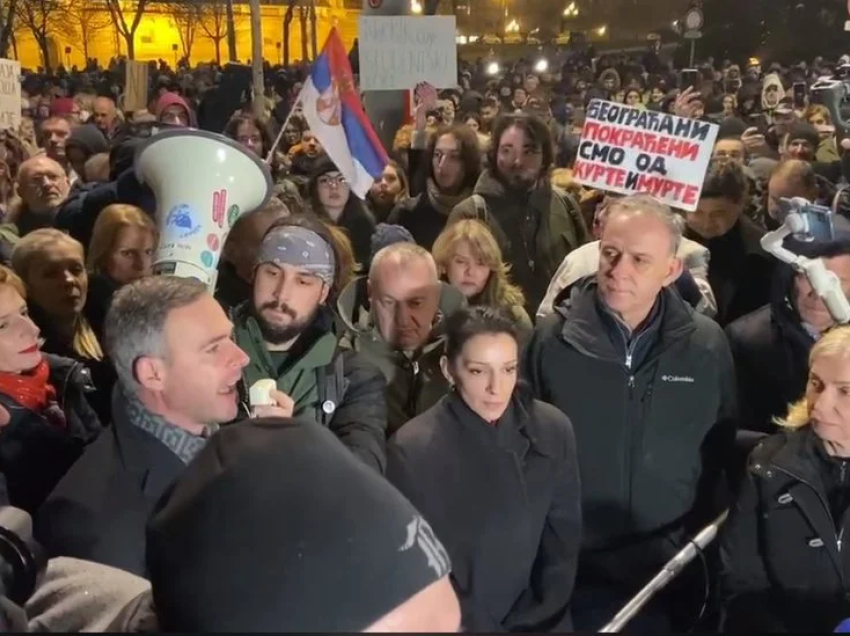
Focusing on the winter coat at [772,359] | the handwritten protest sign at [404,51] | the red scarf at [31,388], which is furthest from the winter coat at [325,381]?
the handwritten protest sign at [404,51]

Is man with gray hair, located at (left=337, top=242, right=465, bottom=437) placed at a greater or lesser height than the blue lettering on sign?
lesser

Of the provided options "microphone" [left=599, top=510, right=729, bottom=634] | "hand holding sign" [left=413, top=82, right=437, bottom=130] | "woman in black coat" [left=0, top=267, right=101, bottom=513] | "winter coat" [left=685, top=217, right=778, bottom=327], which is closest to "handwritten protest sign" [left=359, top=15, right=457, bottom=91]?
"hand holding sign" [left=413, top=82, right=437, bottom=130]

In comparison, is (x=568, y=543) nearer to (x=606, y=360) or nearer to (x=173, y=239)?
(x=606, y=360)

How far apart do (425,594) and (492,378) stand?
1.67 meters

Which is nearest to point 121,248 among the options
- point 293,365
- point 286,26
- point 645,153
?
point 293,365

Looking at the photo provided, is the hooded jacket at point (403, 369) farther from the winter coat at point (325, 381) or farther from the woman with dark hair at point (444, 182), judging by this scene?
the woman with dark hair at point (444, 182)

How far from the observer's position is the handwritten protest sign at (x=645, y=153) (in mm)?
4285

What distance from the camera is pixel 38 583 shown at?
44.4 inches

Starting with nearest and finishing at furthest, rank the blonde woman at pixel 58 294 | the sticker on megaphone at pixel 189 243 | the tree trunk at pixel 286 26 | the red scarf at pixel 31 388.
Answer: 1. the red scarf at pixel 31 388
2. the sticker on megaphone at pixel 189 243
3. the blonde woman at pixel 58 294
4. the tree trunk at pixel 286 26

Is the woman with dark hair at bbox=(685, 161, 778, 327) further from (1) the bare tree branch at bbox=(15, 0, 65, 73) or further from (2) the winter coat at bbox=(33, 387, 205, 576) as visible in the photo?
(1) the bare tree branch at bbox=(15, 0, 65, 73)

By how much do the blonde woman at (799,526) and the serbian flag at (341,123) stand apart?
307cm

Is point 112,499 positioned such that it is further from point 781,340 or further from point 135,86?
point 135,86

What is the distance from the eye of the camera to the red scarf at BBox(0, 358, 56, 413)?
266 cm

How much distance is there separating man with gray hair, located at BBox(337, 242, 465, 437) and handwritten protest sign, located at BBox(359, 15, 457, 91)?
3434 mm
